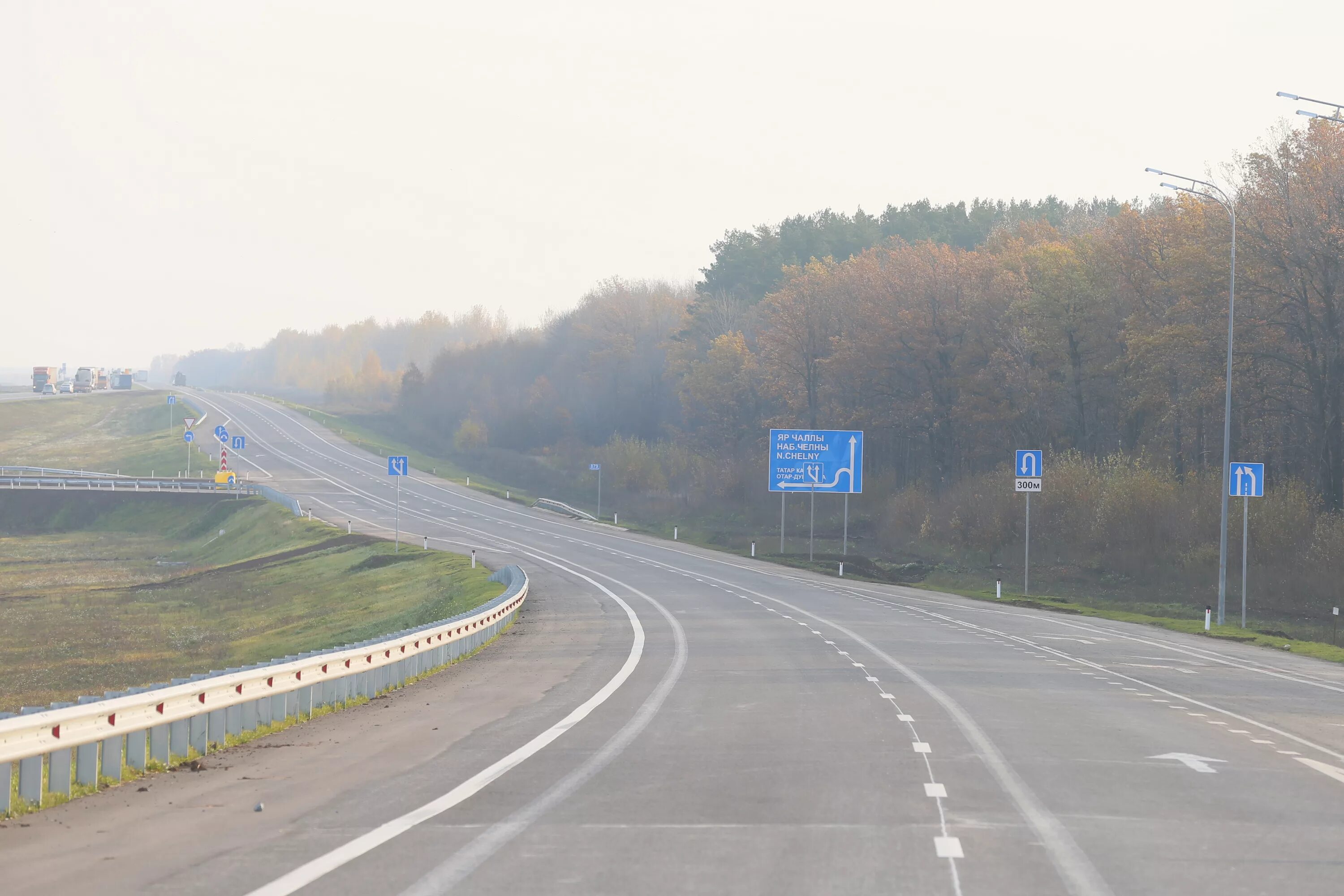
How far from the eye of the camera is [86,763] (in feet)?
34.7

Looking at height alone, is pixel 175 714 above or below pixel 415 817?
above

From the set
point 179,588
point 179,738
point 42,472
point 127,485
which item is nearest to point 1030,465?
point 179,588

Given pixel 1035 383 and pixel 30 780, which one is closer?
pixel 30 780

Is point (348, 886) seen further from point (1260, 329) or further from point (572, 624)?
point (1260, 329)

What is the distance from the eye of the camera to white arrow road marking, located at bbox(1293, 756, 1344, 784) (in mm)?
12094

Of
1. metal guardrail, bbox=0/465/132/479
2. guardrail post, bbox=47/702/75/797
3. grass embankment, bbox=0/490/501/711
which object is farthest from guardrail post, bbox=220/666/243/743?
metal guardrail, bbox=0/465/132/479

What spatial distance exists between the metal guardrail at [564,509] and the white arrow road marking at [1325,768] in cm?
7345

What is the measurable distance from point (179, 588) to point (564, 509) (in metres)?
39.4

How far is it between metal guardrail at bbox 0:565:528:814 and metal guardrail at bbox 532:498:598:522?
68.7 meters

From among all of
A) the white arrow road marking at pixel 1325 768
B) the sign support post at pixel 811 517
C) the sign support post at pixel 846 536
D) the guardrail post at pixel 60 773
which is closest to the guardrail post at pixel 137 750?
the guardrail post at pixel 60 773

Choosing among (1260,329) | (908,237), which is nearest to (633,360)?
(908,237)

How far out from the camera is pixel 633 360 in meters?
139

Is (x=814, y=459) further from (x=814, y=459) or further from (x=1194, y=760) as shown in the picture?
(x=1194, y=760)

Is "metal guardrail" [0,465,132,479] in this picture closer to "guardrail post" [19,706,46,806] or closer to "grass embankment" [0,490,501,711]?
"grass embankment" [0,490,501,711]
